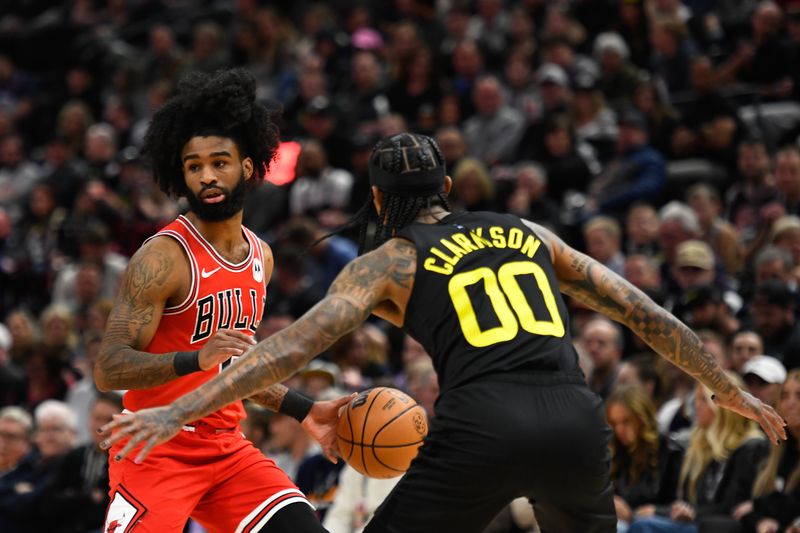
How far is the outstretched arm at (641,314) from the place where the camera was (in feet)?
17.4

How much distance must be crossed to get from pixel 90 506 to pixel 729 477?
4935 millimetres

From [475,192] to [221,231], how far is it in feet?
22.2

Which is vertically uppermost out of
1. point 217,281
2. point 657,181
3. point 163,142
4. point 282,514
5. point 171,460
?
point 163,142

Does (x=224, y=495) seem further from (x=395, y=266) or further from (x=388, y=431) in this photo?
(x=395, y=266)

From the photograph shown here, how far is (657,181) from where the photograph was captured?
12828mm

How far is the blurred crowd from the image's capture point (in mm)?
9156

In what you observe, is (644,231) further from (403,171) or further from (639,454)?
(403,171)

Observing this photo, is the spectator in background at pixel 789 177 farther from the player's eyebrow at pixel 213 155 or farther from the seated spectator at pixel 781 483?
the player's eyebrow at pixel 213 155

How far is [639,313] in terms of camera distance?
530 cm

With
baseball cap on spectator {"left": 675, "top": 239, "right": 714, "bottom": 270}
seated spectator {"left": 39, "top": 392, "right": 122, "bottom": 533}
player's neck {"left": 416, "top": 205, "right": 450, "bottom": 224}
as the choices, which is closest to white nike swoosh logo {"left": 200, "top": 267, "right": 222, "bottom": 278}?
player's neck {"left": 416, "top": 205, "right": 450, "bottom": 224}

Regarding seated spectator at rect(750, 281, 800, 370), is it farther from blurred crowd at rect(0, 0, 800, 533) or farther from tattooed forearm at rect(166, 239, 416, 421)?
tattooed forearm at rect(166, 239, 416, 421)

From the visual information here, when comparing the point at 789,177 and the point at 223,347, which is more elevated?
the point at 223,347

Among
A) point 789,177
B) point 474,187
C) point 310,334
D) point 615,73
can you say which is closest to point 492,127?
point 615,73

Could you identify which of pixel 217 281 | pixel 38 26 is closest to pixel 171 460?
pixel 217 281
